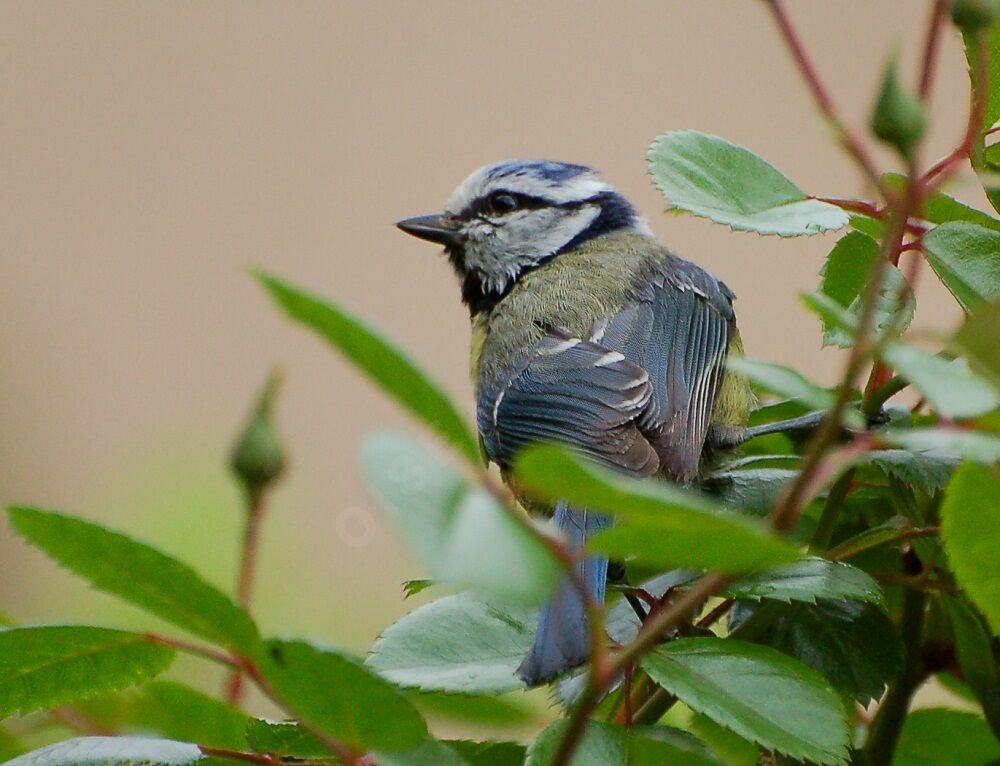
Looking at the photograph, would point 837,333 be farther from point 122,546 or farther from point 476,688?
point 122,546

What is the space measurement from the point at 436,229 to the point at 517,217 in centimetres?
14

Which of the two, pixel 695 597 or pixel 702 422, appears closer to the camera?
pixel 695 597

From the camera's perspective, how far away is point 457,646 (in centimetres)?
75

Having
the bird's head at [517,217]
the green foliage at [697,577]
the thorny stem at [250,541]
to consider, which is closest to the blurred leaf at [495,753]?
the green foliage at [697,577]

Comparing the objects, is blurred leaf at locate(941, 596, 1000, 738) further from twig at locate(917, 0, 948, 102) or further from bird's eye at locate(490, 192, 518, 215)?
bird's eye at locate(490, 192, 518, 215)

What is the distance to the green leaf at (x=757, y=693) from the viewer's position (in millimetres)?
651

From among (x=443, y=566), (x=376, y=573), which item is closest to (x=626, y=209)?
(x=376, y=573)

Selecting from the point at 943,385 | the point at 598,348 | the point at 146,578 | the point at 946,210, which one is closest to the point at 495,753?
the point at 146,578

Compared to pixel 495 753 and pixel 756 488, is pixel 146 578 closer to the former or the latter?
pixel 495 753

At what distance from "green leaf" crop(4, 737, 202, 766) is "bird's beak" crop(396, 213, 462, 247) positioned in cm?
165

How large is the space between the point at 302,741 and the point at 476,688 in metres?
0.10

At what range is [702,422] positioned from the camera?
156 centimetres

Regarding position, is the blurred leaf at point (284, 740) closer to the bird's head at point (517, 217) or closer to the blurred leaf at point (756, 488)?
the blurred leaf at point (756, 488)

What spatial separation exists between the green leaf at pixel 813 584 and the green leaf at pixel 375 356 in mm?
386
